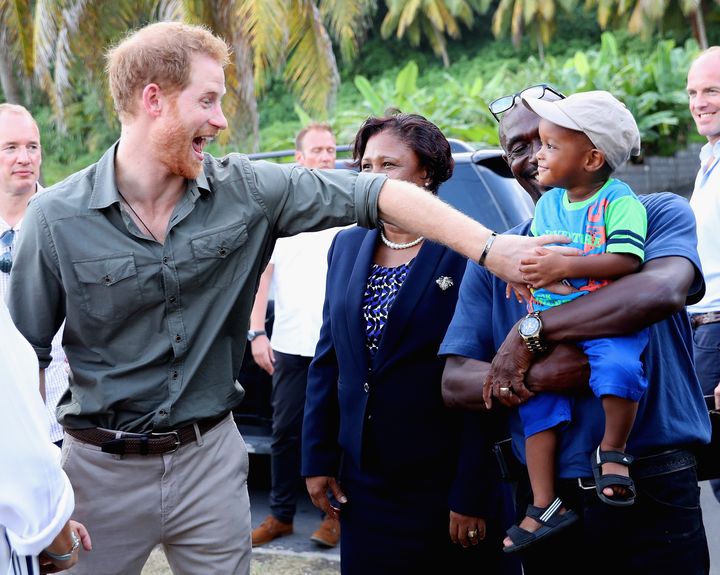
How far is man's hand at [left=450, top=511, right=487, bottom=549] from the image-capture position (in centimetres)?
306

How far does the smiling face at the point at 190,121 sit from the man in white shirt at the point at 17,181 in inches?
65.4

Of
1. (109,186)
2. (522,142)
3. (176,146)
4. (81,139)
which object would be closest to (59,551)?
(109,186)

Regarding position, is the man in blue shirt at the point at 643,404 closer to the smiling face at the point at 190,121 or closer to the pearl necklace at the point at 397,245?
the pearl necklace at the point at 397,245

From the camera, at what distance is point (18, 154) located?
4.48m

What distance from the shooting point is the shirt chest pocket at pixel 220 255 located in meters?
2.89

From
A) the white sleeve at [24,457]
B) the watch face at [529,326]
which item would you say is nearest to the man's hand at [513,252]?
the watch face at [529,326]

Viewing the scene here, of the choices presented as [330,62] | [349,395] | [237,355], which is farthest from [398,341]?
[330,62]

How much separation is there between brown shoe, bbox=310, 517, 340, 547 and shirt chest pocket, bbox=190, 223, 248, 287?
2.68 metres

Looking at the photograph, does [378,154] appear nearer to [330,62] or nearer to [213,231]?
[213,231]

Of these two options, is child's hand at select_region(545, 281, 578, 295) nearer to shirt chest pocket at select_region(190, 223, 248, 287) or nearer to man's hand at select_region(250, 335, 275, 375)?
shirt chest pocket at select_region(190, 223, 248, 287)

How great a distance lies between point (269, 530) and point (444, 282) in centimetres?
283

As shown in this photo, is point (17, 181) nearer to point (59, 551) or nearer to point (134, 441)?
point (134, 441)

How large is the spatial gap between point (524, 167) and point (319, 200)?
2.90 ft

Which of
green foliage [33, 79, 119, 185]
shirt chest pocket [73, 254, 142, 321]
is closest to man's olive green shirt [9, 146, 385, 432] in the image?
shirt chest pocket [73, 254, 142, 321]
